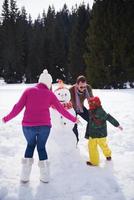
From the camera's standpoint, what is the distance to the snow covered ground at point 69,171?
553 cm

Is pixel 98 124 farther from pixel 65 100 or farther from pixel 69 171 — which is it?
pixel 65 100

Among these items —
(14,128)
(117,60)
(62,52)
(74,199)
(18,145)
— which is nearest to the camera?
(74,199)

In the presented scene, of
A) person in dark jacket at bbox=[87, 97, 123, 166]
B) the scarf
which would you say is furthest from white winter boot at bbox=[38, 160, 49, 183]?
the scarf

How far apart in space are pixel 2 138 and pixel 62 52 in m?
42.2

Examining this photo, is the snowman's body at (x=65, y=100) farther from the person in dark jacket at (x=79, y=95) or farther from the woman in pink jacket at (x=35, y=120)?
the woman in pink jacket at (x=35, y=120)

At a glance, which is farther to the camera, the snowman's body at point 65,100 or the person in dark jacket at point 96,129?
the snowman's body at point 65,100

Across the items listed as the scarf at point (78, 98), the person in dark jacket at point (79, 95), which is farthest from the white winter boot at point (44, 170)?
the scarf at point (78, 98)

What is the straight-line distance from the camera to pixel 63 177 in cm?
627

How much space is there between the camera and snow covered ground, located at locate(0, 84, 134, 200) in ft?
18.1

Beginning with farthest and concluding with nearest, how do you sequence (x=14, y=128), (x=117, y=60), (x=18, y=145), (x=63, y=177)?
(x=117, y=60) → (x=14, y=128) → (x=18, y=145) → (x=63, y=177)

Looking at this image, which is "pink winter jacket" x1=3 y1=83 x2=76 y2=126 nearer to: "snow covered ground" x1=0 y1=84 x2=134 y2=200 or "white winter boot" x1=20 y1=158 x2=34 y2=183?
"white winter boot" x1=20 y1=158 x2=34 y2=183

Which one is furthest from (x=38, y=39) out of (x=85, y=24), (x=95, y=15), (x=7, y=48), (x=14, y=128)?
(x=14, y=128)

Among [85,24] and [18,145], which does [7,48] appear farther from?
[18,145]

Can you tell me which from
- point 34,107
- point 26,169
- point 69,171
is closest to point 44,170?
point 26,169
